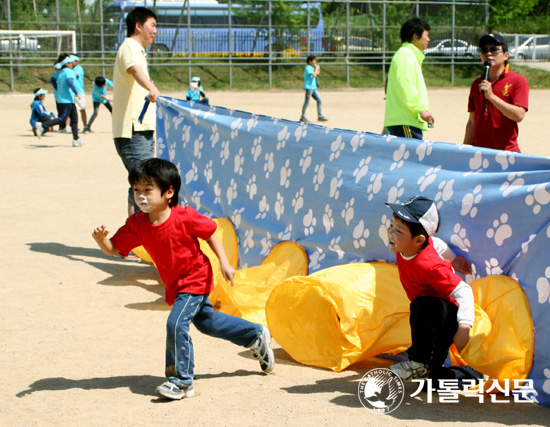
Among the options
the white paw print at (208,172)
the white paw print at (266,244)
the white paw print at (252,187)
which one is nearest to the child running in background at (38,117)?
the white paw print at (208,172)

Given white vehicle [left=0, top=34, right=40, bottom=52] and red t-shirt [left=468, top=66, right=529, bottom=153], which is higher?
white vehicle [left=0, top=34, right=40, bottom=52]

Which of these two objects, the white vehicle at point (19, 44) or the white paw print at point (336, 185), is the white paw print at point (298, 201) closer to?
the white paw print at point (336, 185)

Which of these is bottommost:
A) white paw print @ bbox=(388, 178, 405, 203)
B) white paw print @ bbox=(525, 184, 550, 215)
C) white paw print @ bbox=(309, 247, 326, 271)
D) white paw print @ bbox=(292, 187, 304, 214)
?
white paw print @ bbox=(309, 247, 326, 271)

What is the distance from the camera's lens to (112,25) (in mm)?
31672

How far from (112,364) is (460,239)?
6.84 feet

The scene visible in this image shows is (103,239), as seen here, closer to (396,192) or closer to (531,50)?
(396,192)

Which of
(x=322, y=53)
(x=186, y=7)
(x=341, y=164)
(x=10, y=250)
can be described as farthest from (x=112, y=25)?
(x=341, y=164)

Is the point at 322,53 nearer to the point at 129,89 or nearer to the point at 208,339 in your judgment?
Answer: the point at 129,89

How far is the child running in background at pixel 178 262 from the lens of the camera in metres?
4.11

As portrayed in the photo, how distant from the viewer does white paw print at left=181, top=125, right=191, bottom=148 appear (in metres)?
6.95

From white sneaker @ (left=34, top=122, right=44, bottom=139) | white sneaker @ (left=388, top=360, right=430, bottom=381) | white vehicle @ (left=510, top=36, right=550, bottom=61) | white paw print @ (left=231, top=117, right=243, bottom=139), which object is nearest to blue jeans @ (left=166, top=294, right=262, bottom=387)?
white sneaker @ (left=388, top=360, right=430, bottom=381)

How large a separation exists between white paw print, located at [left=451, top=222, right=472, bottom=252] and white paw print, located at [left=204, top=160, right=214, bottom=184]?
109 inches

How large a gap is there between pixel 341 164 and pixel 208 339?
1407 millimetres

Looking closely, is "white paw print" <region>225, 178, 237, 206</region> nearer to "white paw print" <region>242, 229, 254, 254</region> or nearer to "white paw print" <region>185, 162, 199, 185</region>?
"white paw print" <region>242, 229, 254, 254</region>
